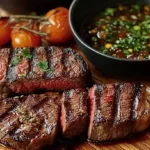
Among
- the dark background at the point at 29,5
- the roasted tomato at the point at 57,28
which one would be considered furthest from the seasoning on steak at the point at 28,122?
the dark background at the point at 29,5

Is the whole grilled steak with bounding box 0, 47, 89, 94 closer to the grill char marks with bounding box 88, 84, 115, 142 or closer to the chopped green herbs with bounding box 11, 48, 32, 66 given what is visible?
the chopped green herbs with bounding box 11, 48, 32, 66

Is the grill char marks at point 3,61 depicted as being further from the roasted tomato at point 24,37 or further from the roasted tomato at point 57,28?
the roasted tomato at point 57,28

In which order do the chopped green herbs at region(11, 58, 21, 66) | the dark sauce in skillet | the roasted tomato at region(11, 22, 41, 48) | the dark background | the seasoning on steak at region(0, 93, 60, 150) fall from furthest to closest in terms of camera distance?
the dark background → the roasted tomato at region(11, 22, 41, 48) → the dark sauce in skillet → the chopped green herbs at region(11, 58, 21, 66) → the seasoning on steak at region(0, 93, 60, 150)

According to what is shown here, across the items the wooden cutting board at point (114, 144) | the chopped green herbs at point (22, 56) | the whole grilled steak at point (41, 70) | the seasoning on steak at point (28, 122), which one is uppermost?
the chopped green herbs at point (22, 56)

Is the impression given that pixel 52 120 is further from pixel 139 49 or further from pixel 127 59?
pixel 139 49

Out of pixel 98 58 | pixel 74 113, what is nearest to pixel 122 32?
pixel 98 58

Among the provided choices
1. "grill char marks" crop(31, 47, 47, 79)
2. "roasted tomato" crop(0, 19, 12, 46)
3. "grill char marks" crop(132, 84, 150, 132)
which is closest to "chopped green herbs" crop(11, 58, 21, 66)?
"grill char marks" crop(31, 47, 47, 79)
